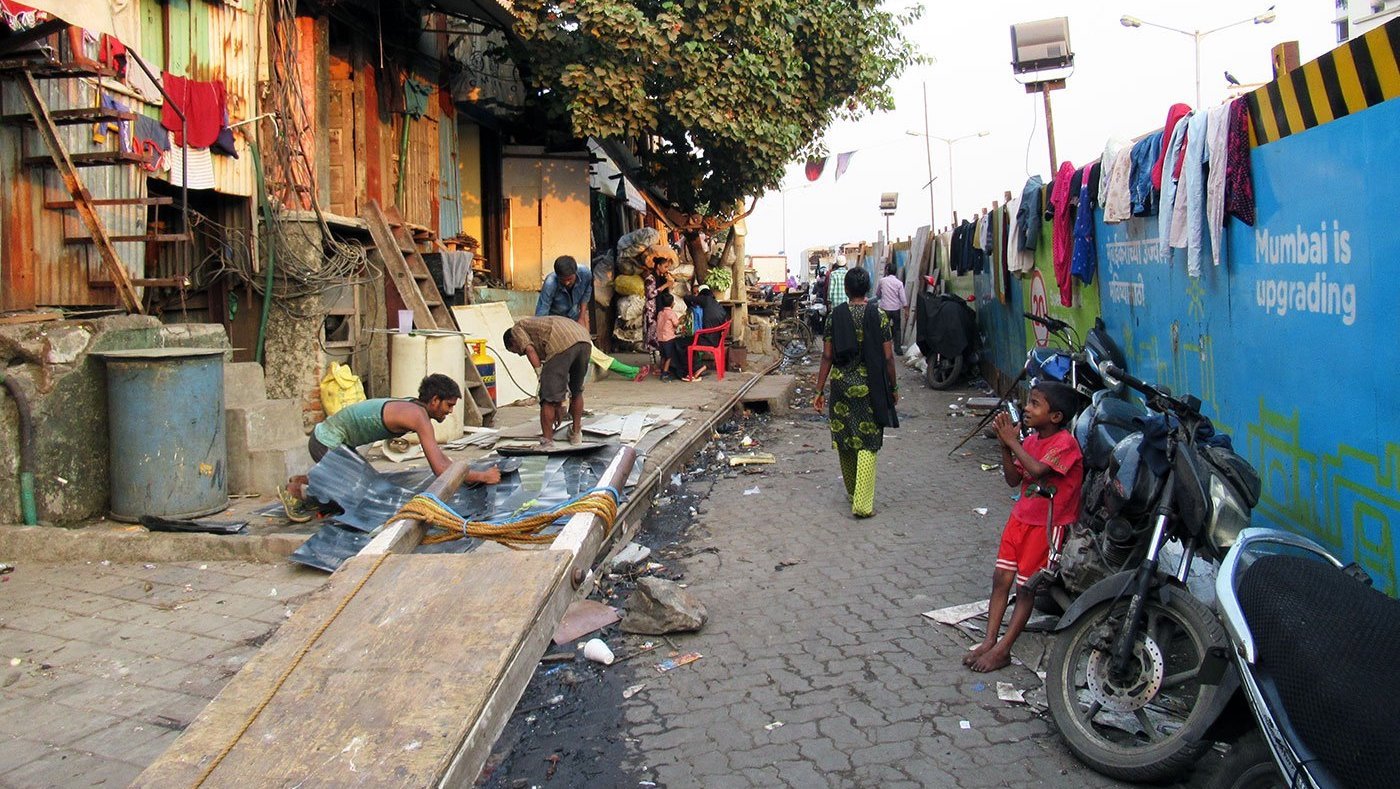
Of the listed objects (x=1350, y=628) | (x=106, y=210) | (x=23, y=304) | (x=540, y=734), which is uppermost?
(x=106, y=210)

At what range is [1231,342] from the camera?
18.0ft

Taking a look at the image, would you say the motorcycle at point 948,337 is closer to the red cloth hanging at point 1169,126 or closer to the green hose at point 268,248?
the red cloth hanging at point 1169,126

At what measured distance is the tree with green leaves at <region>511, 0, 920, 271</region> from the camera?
12.2 metres

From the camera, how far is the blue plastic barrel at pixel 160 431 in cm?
609

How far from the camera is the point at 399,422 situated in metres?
6.25

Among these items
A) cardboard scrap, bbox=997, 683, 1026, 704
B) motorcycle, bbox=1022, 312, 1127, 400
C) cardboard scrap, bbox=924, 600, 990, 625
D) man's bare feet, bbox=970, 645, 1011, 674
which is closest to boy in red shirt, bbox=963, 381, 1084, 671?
man's bare feet, bbox=970, 645, 1011, 674

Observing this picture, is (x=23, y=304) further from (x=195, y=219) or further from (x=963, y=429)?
(x=963, y=429)

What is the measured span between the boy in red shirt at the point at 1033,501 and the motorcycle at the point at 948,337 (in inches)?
385

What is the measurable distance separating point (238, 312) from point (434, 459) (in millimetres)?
4169

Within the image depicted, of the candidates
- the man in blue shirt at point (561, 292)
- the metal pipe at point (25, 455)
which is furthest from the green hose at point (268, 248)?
the metal pipe at point (25, 455)

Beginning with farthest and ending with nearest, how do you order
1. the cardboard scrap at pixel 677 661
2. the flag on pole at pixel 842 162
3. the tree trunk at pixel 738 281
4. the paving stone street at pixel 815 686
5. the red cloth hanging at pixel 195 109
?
1. the flag on pole at pixel 842 162
2. the tree trunk at pixel 738 281
3. the red cloth hanging at pixel 195 109
4. the cardboard scrap at pixel 677 661
5. the paving stone street at pixel 815 686

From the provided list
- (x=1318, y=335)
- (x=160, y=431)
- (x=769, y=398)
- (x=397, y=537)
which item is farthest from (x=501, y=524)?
(x=769, y=398)

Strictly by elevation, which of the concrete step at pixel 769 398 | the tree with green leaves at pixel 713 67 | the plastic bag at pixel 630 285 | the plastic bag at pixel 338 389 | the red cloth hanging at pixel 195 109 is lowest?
the concrete step at pixel 769 398

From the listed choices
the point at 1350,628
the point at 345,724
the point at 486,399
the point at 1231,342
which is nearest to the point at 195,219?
the point at 486,399
